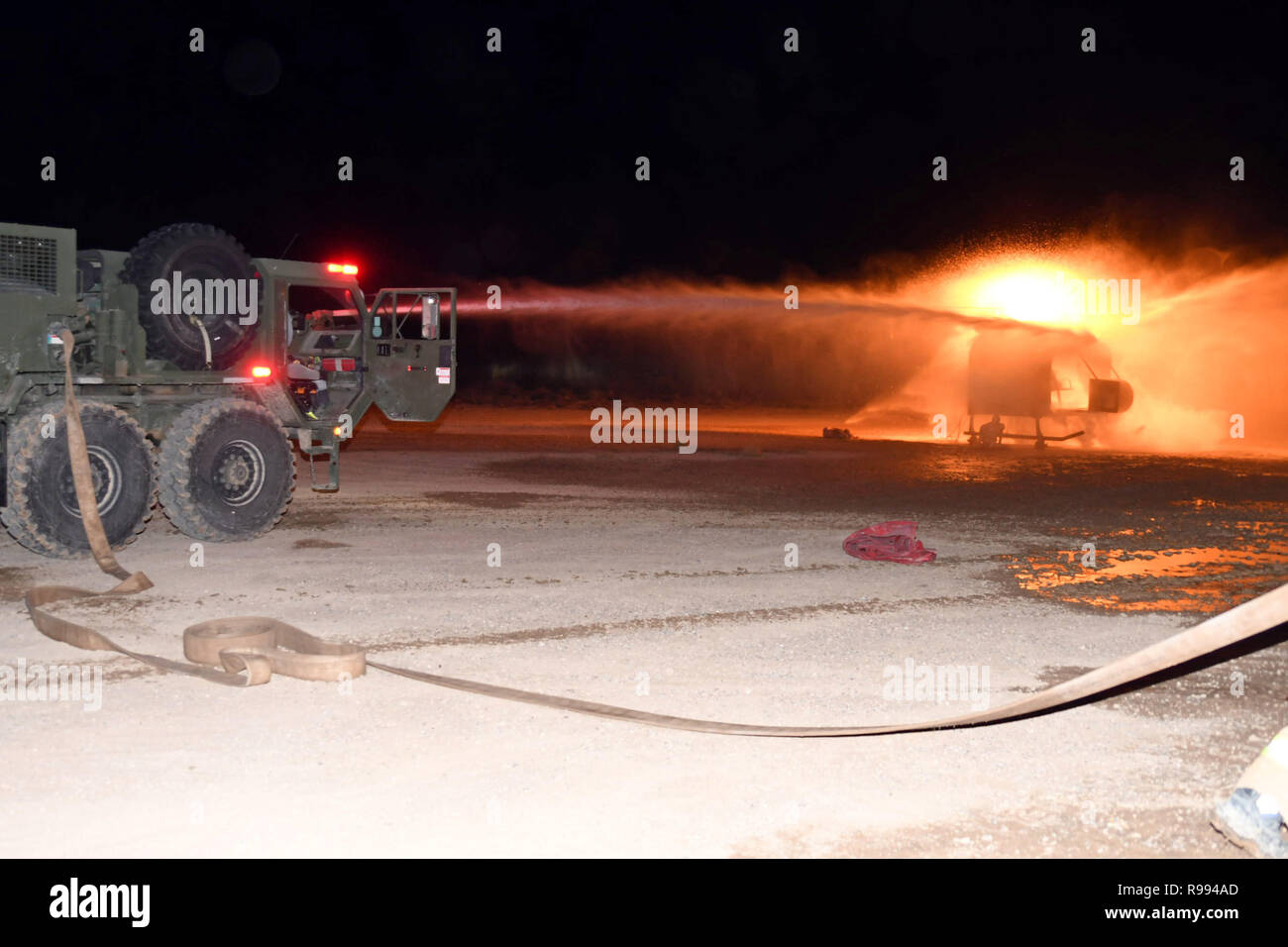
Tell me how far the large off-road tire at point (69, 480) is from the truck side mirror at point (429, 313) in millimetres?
3419

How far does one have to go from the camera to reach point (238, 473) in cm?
1222

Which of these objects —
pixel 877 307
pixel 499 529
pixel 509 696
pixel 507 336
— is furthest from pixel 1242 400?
pixel 507 336

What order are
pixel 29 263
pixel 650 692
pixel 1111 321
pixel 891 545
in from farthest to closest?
pixel 1111 321, pixel 891 545, pixel 29 263, pixel 650 692

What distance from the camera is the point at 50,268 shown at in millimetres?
11156

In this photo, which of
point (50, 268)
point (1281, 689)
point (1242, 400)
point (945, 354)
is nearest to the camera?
point (1281, 689)

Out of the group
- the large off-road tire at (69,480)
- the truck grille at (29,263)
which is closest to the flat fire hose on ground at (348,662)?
the large off-road tire at (69,480)

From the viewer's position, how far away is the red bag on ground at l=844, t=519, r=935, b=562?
1170 centimetres

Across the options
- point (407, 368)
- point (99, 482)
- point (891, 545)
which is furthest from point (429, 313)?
point (891, 545)

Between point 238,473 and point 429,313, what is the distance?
9.33ft

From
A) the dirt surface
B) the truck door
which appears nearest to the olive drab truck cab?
the truck door

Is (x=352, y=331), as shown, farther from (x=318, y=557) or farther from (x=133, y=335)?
(x=318, y=557)

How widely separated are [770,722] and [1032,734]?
145 centimetres

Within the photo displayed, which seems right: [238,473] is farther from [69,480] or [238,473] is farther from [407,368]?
[407,368]

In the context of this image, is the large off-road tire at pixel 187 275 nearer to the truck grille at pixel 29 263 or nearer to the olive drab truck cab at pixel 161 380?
the olive drab truck cab at pixel 161 380
